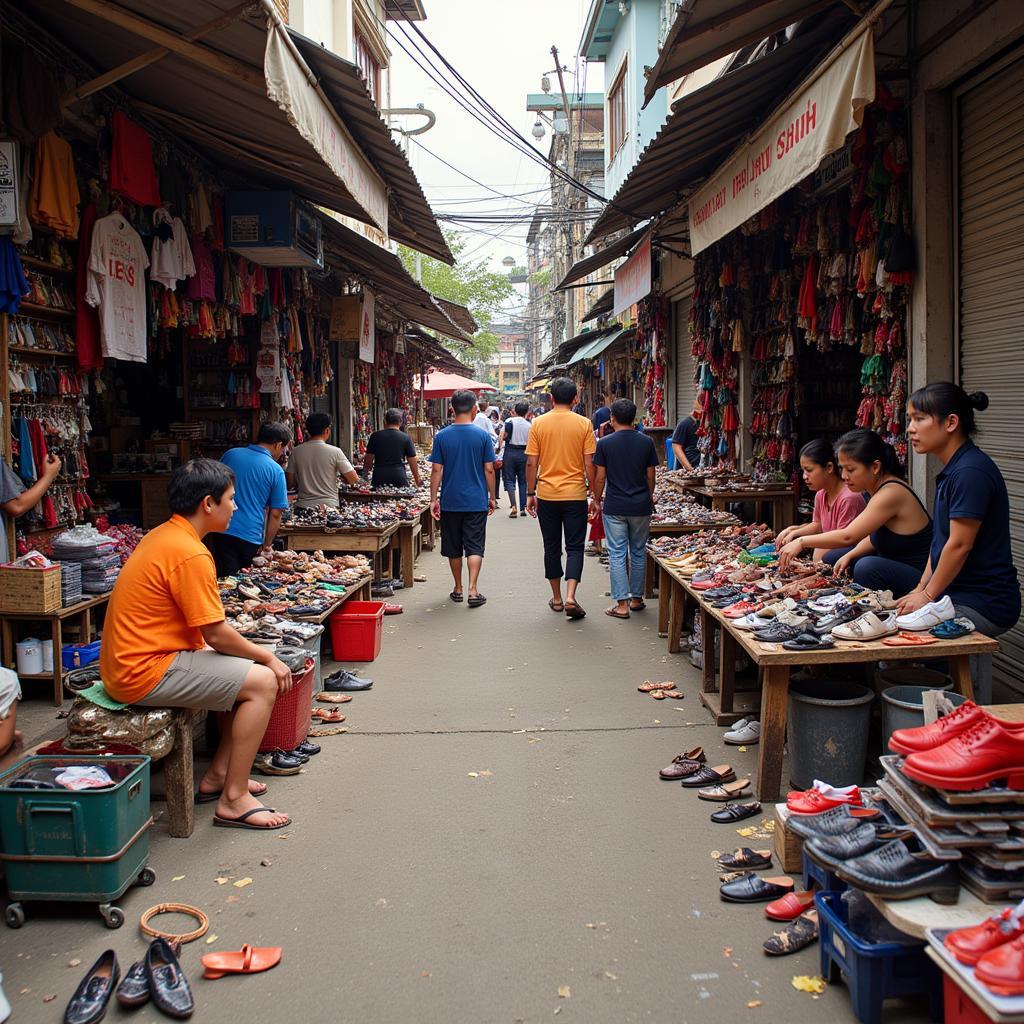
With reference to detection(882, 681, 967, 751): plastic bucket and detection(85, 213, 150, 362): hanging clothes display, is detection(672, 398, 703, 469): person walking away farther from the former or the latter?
detection(882, 681, 967, 751): plastic bucket

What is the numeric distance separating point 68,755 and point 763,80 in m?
6.62

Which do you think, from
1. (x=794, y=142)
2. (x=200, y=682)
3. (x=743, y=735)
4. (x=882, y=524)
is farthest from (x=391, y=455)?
(x=200, y=682)

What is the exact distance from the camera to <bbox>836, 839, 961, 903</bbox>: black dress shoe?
297 centimetres

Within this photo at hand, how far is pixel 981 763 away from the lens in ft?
9.98

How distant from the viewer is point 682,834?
456 centimetres

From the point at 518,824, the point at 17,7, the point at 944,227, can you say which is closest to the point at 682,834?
the point at 518,824

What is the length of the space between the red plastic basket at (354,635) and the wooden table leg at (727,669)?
3.08 meters

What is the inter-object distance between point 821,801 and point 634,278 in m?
9.34

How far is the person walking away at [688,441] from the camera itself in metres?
13.9

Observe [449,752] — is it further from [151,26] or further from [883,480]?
[151,26]

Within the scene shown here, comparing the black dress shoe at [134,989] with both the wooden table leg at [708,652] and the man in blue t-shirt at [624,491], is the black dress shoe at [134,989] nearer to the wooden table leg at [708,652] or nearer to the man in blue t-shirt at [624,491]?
the wooden table leg at [708,652]

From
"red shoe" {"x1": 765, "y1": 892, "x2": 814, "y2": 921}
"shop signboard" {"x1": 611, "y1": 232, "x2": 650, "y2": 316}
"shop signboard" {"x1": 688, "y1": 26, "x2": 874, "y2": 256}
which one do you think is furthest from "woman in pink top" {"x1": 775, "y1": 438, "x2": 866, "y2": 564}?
"shop signboard" {"x1": 611, "y1": 232, "x2": 650, "y2": 316}

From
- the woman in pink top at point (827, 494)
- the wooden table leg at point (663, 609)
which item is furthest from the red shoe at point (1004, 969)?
the wooden table leg at point (663, 609)

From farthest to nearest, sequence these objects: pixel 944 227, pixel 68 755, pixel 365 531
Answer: pixel 365 531
pixel 944 227
pixel 68 755
